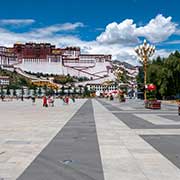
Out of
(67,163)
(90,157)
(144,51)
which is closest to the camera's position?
(67,163)

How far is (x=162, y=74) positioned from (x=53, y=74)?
128 meters

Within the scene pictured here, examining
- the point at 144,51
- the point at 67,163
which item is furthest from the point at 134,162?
the point at 144,51

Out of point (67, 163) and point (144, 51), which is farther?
point (144, 51)

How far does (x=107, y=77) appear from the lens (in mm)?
184875

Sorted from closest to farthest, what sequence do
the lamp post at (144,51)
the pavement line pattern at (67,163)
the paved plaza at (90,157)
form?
the pavement line pattern at (67,163), the paved plaza at (90,157), the lamp post at (144,51)

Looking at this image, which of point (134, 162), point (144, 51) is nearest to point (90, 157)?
point (134, 162)

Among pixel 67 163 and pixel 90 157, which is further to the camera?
pixel 90 157

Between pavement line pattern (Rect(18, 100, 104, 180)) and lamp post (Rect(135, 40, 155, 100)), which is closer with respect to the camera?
pavement line pattern (Rect(18, 100, 104, 180))

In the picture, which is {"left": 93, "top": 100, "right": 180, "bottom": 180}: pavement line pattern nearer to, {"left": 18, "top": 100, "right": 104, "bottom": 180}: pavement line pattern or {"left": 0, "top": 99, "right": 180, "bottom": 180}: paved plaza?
{"left": 0, "top": 99, "right": 180, "bottom": 180}: paved plaza

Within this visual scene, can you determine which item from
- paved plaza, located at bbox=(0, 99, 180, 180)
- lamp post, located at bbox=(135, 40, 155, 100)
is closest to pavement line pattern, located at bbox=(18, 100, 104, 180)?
paved plaza, located at bbox=(0, 99, 180, 180)

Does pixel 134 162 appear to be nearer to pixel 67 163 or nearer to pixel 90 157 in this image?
pixel 90 157

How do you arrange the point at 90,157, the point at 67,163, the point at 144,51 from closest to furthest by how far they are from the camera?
the point at 67,163 → the point at 90,157 → the point at 144,51

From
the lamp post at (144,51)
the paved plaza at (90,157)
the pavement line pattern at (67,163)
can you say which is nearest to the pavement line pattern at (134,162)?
the paved plaza at (90,157)

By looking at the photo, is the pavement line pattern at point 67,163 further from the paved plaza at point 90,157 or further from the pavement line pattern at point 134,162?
the pavement line pattern at point 134,162
